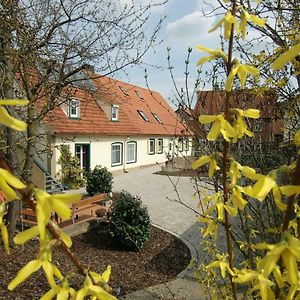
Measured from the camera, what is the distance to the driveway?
29.1ft

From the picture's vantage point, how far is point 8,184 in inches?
28.0

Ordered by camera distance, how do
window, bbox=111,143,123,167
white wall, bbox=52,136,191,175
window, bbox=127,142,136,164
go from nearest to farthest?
1. white wall, bbox=52,136,191,175
2. window, bbox=111,143,123,167
3. window, bbox=127,142,136,164

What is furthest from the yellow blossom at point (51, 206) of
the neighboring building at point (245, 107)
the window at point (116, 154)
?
the window at point (116, 154)

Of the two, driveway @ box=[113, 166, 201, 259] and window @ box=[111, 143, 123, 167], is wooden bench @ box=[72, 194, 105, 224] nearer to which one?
driveway @ box=[113, 166, 201, 259]

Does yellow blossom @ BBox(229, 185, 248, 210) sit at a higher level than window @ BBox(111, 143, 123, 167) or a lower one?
higher

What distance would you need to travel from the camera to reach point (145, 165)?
23953mm

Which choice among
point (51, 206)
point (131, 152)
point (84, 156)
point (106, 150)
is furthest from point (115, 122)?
point (51, 206)

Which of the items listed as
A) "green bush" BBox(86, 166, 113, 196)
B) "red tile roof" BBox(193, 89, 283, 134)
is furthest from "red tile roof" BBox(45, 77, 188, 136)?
"red tile roof" BBox(193, 89, 283, 134)

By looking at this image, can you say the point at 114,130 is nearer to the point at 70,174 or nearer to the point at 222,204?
the point at 70,174

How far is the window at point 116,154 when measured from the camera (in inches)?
785

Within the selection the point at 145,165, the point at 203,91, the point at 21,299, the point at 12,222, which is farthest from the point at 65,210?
the point at 145,165

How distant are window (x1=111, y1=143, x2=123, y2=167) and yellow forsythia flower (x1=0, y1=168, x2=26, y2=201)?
19217 mm

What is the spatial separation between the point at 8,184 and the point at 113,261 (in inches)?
248

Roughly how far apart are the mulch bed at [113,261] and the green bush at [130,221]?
227mm
